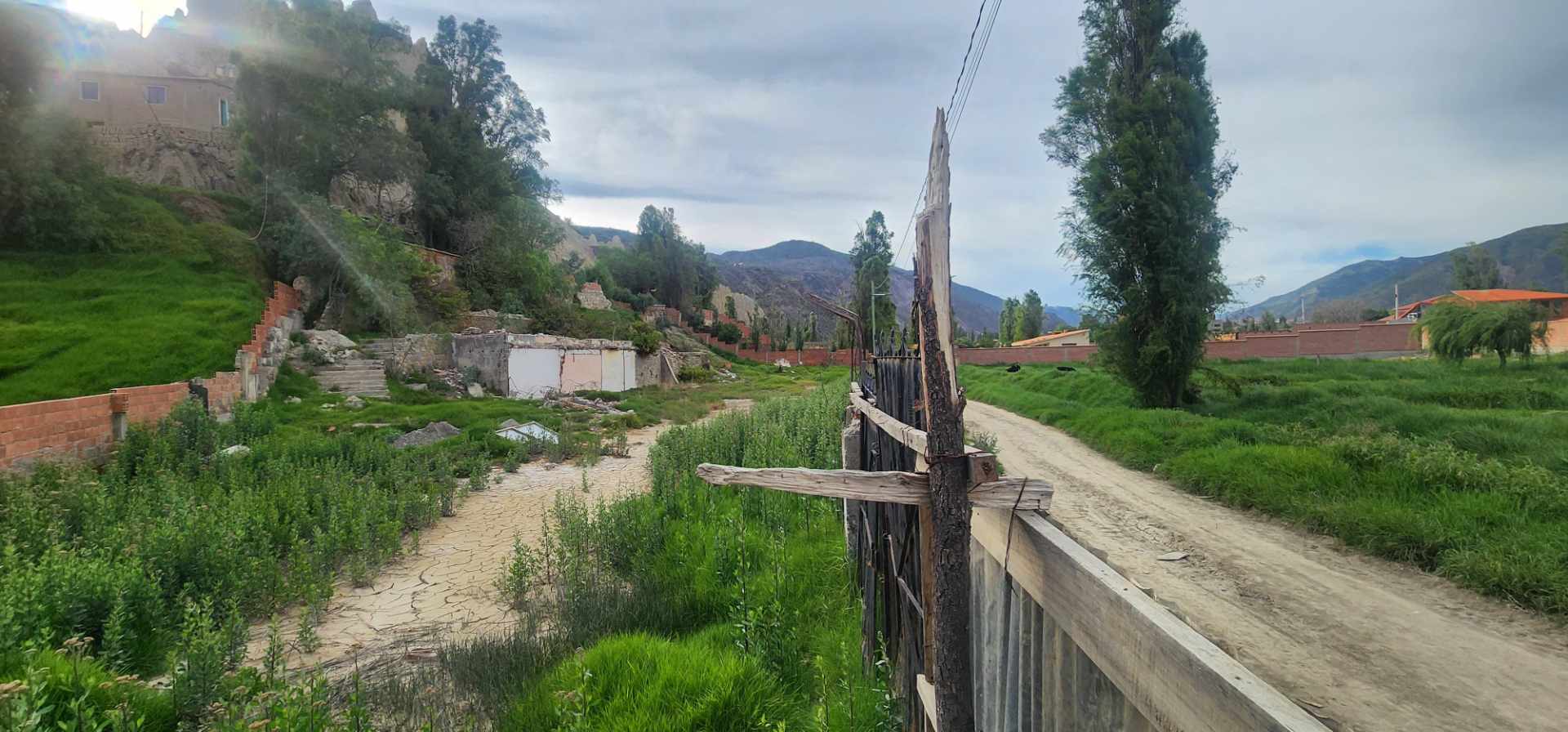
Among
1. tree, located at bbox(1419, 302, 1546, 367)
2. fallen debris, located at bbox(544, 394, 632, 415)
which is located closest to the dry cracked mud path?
fallen debris, located at bbox(544, 394, 632, 415)

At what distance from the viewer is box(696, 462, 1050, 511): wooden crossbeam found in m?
1.67

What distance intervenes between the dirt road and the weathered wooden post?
1.16ft

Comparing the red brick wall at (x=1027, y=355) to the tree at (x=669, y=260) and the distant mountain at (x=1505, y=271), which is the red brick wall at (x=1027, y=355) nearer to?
the tree at (x=669, y=260)

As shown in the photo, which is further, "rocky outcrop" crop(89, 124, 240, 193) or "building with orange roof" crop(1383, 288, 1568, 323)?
"building with orange roof" crop(1383, 288, 1568, 323)

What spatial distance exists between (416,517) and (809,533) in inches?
200

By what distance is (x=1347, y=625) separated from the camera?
13.7 feet

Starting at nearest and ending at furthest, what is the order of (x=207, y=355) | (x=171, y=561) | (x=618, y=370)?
(x=171, y=561) → (x=207, y=355) → (x=618, y=370)

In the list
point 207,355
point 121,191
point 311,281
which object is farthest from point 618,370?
point 121,191

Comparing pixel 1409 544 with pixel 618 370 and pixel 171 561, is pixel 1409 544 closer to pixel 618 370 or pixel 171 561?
pixel 171 561

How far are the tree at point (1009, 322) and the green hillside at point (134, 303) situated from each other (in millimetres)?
56568

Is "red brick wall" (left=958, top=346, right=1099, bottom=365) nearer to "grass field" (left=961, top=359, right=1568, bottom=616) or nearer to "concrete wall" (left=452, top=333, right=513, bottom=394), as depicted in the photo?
"grass field" (left=961, top=359, right=1568, bottom=616)

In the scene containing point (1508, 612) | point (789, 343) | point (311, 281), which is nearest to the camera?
point (1508, 612)

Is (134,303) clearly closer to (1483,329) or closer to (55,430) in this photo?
(55,430)

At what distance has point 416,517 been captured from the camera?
763 cm
